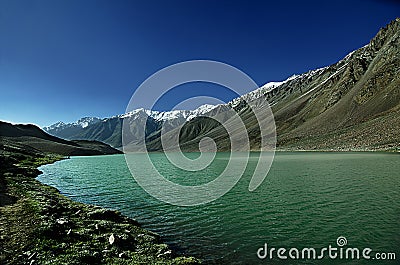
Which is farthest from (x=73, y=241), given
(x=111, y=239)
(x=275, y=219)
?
(x=275, y=219)

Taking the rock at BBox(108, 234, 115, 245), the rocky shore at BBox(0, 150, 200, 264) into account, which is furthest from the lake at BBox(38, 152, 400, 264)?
the rock at BBox(108, 234, 115, 245)

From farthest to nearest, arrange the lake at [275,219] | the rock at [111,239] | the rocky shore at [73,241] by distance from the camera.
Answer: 1. the lake at [275,219]
2. the rock at [111,239]
3. the rocky shore at [73,241]

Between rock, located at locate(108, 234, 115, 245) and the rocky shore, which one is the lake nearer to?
the rocky shore

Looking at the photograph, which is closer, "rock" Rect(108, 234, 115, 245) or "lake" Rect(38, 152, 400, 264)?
"rock" Rect(108, 234, 115, 245)

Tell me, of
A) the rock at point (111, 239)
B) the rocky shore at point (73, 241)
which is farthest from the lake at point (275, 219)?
the rock at point (111, 239)

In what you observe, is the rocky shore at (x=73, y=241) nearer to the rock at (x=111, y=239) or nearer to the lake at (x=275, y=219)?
the rock at (x=111, y=239)

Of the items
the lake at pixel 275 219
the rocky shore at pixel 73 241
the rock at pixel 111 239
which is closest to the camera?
the rocky shore at pixel 73 241

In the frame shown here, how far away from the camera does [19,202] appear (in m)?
24.1

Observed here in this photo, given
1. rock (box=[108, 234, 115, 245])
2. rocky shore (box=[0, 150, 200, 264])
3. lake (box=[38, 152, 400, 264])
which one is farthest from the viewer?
lake (box=[38, 152, 400, 264])

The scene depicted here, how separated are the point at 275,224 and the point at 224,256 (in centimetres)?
691

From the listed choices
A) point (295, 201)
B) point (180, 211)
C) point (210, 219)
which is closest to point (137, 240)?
point (210, 219)

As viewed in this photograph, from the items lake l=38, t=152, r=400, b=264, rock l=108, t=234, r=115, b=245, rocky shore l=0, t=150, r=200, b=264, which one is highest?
lake l=38, t=152, r=400, b=264

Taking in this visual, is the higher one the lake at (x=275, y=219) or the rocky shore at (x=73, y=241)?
the lake at (x=275, y=219)

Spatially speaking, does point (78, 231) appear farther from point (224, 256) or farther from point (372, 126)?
point (372, 126)
